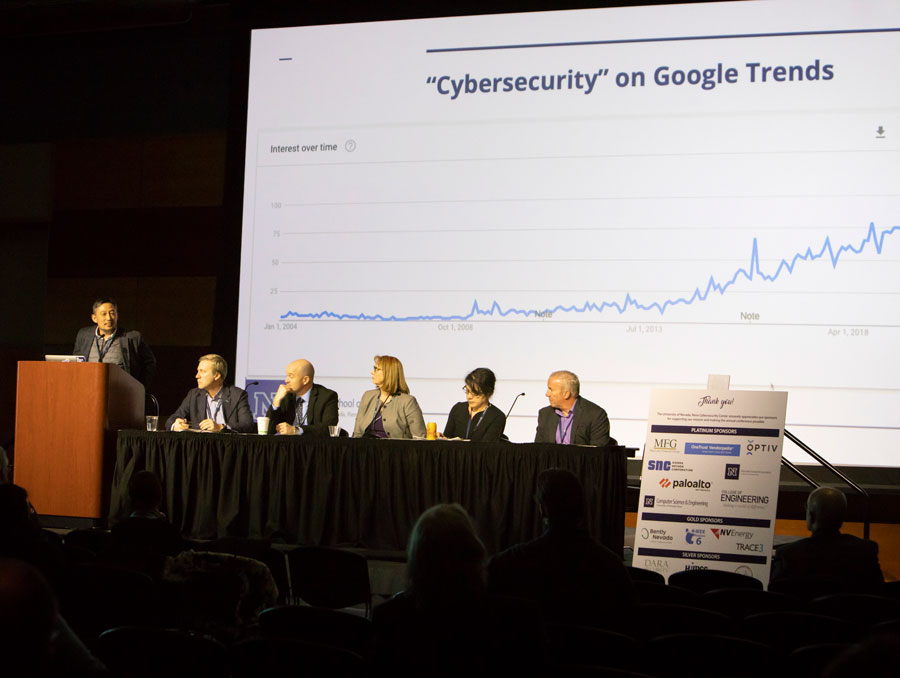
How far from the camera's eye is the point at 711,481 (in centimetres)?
444

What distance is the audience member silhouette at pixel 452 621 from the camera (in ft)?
5.75

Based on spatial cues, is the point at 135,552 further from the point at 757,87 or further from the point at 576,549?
the point at 757,87

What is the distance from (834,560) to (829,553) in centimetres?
4

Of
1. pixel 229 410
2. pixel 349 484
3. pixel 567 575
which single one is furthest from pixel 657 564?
pixel 229 410

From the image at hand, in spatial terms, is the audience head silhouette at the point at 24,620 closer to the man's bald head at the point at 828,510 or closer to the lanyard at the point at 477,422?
the man's bald head at the point at 828,510

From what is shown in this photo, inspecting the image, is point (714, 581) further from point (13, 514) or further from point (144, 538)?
point (13, 514)

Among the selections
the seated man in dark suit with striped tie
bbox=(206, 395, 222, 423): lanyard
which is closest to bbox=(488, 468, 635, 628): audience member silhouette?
the seated man in dark suit with striped tie

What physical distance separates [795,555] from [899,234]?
3.21 metres

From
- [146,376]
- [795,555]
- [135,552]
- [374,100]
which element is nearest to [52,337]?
[146,376]

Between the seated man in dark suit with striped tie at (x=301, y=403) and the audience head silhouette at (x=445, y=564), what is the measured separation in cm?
372

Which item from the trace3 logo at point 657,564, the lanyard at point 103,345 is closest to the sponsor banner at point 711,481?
the trace3 logo at point 657,564

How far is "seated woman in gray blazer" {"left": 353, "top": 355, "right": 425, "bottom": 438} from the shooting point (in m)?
5.46

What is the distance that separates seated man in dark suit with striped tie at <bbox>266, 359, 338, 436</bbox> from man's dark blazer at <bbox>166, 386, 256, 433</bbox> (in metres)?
0.16

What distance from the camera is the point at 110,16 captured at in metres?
8.23
